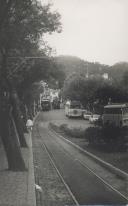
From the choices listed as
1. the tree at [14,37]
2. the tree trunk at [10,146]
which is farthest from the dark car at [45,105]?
the tree trunk at [10,146]

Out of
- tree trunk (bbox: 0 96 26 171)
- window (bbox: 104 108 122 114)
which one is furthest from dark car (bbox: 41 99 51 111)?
tree trunk (bbox: 0 96 26 171)

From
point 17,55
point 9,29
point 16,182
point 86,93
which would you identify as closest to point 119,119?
point 17,55

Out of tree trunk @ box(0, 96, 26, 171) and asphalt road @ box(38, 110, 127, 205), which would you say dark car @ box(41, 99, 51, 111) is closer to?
asphalt road @ box(38, 110, 127, 205)

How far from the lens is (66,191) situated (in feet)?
59.7

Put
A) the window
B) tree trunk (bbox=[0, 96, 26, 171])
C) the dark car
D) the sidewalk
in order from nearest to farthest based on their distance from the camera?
the sidewalk, tree trunk (bbox=[0, 96, 26, 171]), the window, the dark car

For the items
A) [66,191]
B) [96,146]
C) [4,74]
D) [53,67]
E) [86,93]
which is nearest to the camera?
[66,191]

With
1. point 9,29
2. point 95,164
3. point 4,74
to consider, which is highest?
point 9,29

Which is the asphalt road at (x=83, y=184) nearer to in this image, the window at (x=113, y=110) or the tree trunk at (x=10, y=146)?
the tree trunk at (x=10, y=146)

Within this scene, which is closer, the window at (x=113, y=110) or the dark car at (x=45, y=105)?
the window at (x=113, y=110)

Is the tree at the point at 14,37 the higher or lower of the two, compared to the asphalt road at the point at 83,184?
higher

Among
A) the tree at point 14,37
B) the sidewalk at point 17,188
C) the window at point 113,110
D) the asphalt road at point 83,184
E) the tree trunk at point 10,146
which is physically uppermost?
the tree at point 14,37

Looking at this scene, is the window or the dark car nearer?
the window

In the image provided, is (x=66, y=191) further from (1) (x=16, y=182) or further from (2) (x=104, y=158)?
(2) (x=104, y=158)

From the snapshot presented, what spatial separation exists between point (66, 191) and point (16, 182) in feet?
6.66
